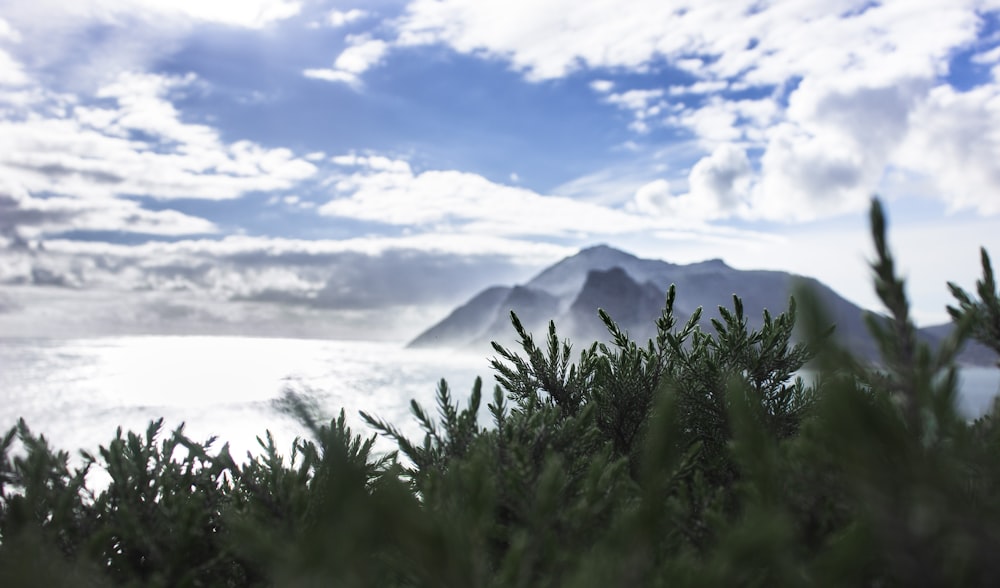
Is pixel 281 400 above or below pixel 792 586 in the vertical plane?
above

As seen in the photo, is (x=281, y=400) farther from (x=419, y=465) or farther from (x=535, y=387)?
(x=535, y=387)

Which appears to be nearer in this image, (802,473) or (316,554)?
(316,554)

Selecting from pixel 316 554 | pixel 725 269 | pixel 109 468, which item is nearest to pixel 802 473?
pixel 316 554

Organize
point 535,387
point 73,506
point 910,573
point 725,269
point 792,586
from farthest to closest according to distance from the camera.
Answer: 1. point 725,269
2. point 535,387
3. point 73,506
4. point 792,586
5. point 910,573

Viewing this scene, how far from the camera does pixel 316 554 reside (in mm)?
1497

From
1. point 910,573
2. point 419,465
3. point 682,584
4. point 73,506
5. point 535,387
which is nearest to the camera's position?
point 910,573

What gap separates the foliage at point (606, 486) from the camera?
1.53 metres

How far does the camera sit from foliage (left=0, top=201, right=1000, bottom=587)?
1.53m

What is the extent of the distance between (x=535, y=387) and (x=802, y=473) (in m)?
2.31

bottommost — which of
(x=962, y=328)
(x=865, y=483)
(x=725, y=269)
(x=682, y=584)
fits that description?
(x=682, y=584)

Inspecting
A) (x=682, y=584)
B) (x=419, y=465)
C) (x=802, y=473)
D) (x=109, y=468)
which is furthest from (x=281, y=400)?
(x=802, y=473)

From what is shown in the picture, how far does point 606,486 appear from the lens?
2.65 meters

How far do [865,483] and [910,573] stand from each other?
0.24 m

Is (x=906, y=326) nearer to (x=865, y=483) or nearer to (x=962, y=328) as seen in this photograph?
(x=962, y=328)
